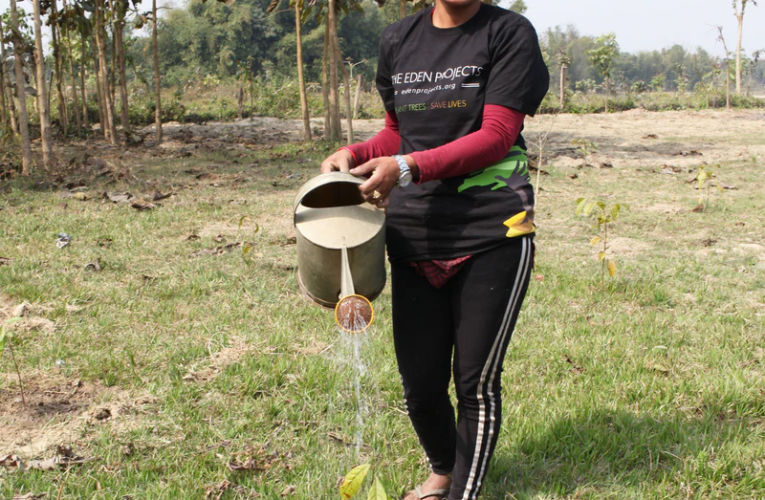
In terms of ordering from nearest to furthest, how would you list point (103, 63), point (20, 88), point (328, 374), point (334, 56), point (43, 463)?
point (43, 463) < point (328, 374) < point (20, 88) < point (334, 56) < point (103, 63)

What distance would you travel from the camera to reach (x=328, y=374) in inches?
118

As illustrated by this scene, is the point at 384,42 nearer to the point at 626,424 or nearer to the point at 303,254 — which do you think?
the point at 303,254

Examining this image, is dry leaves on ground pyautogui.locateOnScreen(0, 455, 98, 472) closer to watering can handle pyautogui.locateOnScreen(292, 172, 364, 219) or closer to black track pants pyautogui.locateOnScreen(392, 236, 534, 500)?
black track pants pyautogui.locateOnScreen(392, 236, 534, 500)

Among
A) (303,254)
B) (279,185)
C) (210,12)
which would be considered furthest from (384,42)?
(210,12)

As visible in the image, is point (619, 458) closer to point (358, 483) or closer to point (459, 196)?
point (459, 196)

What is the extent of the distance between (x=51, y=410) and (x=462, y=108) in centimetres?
206

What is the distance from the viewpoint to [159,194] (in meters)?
7.29

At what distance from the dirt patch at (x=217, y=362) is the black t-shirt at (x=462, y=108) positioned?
57.5 inches

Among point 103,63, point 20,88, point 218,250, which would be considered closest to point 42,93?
point 20,88

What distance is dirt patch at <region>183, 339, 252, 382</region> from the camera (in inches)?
119

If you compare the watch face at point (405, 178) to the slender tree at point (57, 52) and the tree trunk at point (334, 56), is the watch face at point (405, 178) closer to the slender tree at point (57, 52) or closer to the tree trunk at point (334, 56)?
the tree trunk at point (334, 56)

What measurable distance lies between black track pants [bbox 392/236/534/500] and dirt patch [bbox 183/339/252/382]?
4.20 feet

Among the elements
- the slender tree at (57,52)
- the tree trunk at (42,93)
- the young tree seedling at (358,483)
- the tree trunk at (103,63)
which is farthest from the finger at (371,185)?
the slender tree at (57,52)

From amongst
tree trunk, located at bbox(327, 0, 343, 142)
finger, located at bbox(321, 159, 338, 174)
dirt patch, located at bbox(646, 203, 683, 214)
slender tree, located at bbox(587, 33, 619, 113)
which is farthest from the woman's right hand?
slender tree, located at bbox(587, 33, 619, 113)
